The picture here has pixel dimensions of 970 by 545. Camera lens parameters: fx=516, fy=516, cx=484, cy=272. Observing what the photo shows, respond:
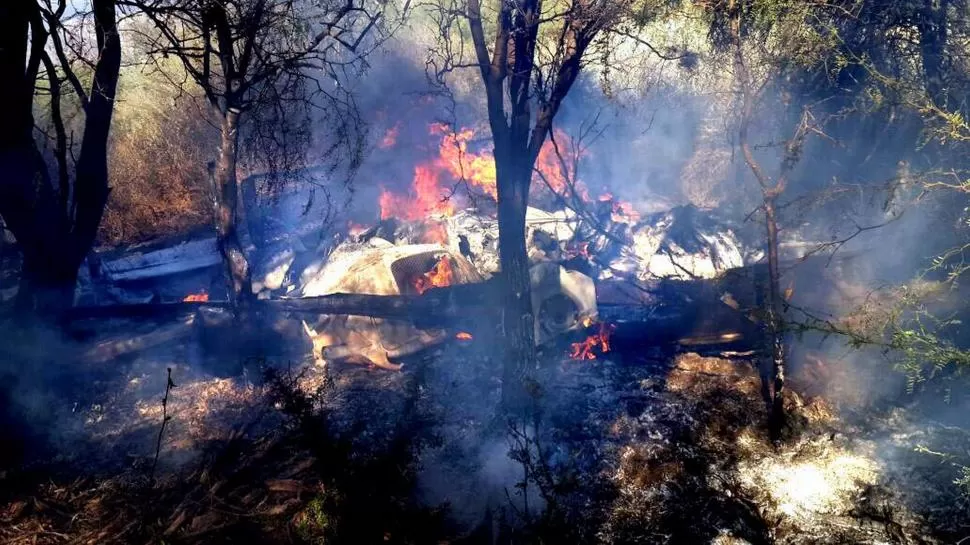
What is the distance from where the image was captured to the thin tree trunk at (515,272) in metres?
5.77

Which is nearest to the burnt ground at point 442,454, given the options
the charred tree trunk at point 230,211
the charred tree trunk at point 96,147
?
the charred tree trunk at point 230,211

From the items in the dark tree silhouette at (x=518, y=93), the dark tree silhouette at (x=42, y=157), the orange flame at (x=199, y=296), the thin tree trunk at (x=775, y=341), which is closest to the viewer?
the dark tree silhouette at (x=42, y=157)

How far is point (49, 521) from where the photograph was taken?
15.8 feet

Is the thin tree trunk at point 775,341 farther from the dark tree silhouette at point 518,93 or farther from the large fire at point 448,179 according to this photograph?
the large fire at point 448,179

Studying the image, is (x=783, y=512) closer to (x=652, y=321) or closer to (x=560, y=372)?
(x=560, y=372)

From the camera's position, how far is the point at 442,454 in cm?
594

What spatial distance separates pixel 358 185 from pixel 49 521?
35.4 ft

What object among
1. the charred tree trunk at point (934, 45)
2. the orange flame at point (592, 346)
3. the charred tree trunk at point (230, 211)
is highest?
the charred tree trunk at point (934, 45)

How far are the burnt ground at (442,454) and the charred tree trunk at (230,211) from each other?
0.78 metres

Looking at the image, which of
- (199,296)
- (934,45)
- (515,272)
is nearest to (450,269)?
(515,272)

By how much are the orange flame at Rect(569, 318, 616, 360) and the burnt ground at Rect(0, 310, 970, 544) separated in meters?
0.21

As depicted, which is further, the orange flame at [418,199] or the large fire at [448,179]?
the large fire at [448,179]

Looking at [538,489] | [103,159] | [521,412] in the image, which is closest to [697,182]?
[521,412]

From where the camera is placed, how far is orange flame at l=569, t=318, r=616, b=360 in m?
7.92
